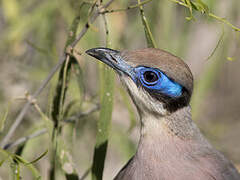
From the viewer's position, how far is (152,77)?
2781 mm

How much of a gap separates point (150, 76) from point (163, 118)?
291 millimetres

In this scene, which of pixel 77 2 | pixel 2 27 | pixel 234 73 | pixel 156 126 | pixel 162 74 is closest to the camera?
pixel 162 74

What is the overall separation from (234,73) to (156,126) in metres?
7.29

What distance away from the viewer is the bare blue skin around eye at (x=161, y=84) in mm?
2721

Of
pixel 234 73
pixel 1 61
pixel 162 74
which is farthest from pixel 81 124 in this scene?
pixel 234 73

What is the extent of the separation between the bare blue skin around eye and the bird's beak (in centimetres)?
5

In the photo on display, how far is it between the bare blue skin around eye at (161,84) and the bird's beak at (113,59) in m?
0.05

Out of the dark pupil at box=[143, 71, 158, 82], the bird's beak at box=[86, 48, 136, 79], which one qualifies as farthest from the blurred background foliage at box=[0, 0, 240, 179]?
the dark pupil at box=[143, 71, 158, 82]

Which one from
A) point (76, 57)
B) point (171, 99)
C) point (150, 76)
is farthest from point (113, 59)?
point (76, 57)

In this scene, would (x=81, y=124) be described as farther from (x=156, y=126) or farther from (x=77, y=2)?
(x=156, y=126)

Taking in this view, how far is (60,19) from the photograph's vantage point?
16.6ft

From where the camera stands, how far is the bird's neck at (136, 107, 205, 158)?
114 inches

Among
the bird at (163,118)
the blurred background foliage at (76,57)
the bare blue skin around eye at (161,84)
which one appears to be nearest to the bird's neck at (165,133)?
the bird at (163,118)

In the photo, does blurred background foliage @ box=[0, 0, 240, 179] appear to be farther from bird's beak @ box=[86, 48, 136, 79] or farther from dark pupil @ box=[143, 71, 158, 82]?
dark pupil @ box=[143, 71, 158, 82]
